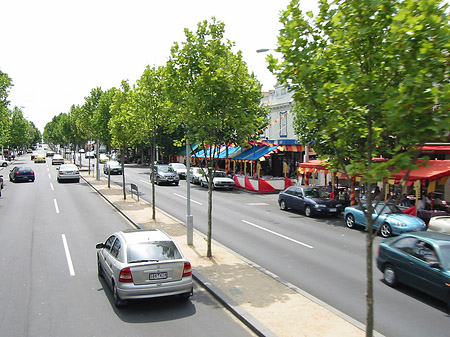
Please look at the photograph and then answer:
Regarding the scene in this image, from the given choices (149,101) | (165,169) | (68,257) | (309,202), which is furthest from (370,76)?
(165,169)

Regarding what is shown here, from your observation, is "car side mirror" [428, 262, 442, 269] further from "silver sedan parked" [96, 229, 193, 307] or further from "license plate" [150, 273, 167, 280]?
"license plate" [150, 273, 167, 280]

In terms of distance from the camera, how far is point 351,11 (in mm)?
5938

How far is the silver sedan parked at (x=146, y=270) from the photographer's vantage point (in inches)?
309

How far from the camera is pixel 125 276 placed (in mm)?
7836

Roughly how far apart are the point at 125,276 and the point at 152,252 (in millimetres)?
780

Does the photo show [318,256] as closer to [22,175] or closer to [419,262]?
[419,262]

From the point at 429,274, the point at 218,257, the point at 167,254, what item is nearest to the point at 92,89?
the point at 218,257

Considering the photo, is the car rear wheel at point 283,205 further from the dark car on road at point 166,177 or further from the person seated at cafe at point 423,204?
the dark car on road at point 166,177

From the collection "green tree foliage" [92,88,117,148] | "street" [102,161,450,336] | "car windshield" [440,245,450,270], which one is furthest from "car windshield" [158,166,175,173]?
"car windshield" [440,245,450,270]

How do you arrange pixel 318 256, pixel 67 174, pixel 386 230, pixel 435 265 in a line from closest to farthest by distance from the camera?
1. pixel 435 265
2. pixel 318 256
3. pixel 386 230
4. pixel 67 174

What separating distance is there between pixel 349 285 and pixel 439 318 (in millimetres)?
2249

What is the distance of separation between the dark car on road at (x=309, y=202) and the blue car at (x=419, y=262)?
962cm

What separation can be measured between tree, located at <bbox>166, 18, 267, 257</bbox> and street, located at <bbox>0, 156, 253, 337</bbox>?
3.74 m

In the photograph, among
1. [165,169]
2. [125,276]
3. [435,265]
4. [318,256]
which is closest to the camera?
[125,276]
